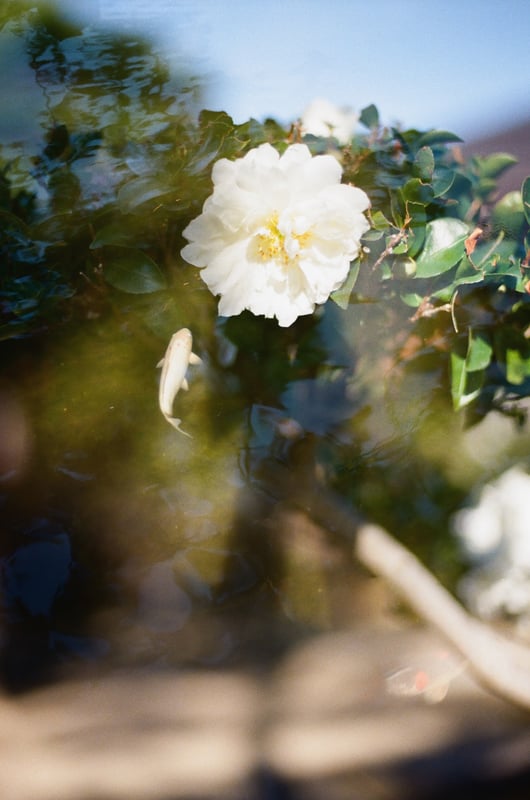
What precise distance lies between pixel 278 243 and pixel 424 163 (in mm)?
157

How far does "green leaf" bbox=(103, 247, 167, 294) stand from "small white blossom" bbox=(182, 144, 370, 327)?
0.17ft

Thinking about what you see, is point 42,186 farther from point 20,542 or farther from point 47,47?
point 20,542

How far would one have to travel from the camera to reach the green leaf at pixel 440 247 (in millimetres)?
543

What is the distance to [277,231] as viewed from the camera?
49 centimetres

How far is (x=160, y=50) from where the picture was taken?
0.47 metres

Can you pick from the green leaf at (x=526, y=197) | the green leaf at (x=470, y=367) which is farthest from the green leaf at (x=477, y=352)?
the green leaf at (x=526, y=197)

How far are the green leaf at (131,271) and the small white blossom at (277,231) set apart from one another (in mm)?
53

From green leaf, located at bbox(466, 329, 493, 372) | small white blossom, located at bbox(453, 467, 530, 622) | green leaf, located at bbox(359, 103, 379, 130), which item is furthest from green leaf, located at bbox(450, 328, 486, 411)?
green leaf, located at bbox(359, 103, 379, 130)

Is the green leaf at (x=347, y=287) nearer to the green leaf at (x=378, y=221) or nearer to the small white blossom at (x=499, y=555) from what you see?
the green leaf at (x=378, y=221)

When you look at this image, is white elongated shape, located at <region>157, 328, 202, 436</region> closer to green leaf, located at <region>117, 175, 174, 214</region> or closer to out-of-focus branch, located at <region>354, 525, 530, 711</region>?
green leaf, located at <region>117, 175, 174, 214</region>

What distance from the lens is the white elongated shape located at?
0.53m

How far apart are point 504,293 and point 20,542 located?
19.8 inches

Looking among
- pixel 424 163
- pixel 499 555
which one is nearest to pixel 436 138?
pixel 424 163

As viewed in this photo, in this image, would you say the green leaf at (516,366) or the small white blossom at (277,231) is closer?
the small white blossom at (277,231)
